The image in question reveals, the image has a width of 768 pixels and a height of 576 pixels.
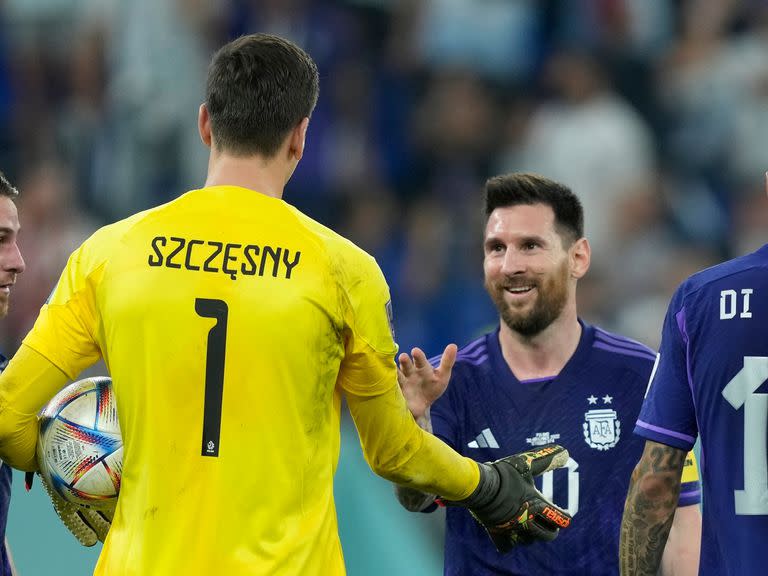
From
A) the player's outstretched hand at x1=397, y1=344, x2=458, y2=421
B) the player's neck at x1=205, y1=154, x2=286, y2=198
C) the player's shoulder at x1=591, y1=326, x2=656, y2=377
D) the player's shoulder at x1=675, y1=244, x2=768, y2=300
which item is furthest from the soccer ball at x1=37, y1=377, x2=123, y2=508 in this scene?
the player's shoulder at x1=591, y1=326, x2=656, y2=377

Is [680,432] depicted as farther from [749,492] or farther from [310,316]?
[310,316]

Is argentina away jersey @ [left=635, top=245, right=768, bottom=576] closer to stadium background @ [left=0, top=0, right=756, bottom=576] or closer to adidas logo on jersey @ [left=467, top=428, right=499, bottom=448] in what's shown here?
adidas logo on jersey @ [left=467, top=428, right=499, bottom=448]

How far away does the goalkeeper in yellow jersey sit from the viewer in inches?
120

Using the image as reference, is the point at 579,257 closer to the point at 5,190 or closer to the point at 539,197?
the point at 539,197

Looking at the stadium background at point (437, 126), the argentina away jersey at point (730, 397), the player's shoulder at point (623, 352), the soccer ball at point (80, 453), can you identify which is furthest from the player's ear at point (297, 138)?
the stadium background at point (437, 126)

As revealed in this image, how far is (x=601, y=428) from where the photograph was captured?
15.5ft

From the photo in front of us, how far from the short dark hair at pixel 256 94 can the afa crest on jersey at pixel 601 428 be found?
2.02 m

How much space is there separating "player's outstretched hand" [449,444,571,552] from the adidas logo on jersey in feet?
2.98

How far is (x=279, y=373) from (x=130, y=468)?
0.44 m

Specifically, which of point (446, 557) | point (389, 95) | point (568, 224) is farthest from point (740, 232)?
point (446, 557)

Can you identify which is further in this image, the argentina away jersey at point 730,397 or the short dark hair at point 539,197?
the short dark hair at point 539,197

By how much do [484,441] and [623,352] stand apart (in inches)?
25.9

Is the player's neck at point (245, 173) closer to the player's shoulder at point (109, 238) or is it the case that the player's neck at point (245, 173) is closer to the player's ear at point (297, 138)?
the player's ear at point (297, 138)

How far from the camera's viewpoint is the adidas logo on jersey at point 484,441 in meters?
4.73
